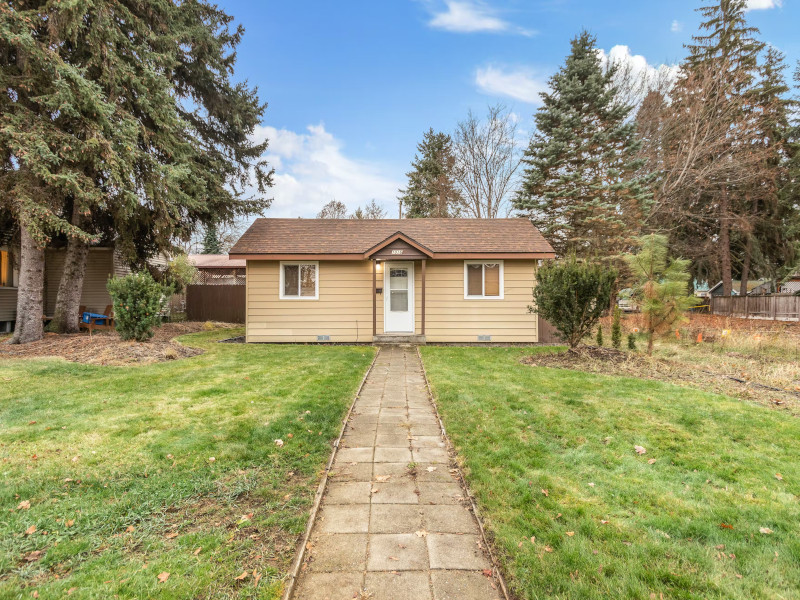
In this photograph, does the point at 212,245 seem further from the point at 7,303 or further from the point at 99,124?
the point at 99,124

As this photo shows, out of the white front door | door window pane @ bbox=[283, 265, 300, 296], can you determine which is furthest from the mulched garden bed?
door window pane @ bbox=[283, 265, 300, 296]

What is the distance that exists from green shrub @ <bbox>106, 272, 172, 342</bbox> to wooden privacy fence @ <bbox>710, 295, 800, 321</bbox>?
23.9 meters

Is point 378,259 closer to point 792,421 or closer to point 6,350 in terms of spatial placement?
point 792,421

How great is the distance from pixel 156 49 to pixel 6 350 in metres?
9.38

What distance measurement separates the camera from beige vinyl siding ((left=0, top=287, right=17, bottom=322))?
40.8 ft

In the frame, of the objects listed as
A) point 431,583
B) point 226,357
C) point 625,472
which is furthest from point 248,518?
point 226,357

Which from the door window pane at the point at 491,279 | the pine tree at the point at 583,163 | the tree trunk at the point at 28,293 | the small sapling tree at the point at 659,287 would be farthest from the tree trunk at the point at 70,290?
the pine tree at the point at 583,163

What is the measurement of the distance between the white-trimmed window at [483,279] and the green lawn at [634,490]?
5.72 metres

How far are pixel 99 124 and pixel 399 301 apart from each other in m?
8.49

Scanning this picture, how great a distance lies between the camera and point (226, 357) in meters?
7.91

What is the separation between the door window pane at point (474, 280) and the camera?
35.3ft

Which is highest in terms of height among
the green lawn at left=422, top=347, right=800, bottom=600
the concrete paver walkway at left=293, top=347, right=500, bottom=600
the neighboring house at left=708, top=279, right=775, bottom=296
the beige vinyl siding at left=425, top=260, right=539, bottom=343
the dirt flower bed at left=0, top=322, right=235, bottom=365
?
the neighboring house at left=708, top=279, right=775, bottom=296

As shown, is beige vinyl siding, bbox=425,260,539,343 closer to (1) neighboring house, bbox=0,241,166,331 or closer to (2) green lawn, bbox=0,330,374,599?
(2) green lawn, bbox=0,330,374,599

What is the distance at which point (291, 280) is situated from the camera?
35.4 ft
